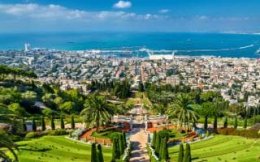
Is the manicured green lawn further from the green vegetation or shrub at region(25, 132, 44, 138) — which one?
shrub at region(25, 132, 44, 138)

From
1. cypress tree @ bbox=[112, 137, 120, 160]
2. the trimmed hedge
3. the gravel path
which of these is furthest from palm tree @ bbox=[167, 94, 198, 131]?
cypress tree @ bbox=[112, 137, 120, 160]

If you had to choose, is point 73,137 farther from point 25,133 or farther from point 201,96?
point 201,96

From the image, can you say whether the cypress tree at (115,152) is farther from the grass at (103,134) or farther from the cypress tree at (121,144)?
the grass at (103,134)

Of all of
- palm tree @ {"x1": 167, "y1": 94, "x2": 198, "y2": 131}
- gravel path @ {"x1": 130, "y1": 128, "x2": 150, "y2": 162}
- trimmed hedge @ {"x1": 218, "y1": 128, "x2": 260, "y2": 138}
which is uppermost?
palm tree @ {"x1": 167, "y1": 94, "x2": 198, "y2": 131}

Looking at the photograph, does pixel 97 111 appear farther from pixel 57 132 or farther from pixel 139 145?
pixel 139 145

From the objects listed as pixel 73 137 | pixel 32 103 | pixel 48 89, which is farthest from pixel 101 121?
pixel 48 89

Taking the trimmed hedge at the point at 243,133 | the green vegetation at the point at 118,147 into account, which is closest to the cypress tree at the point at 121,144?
the green vegetation at the point at 118,147
